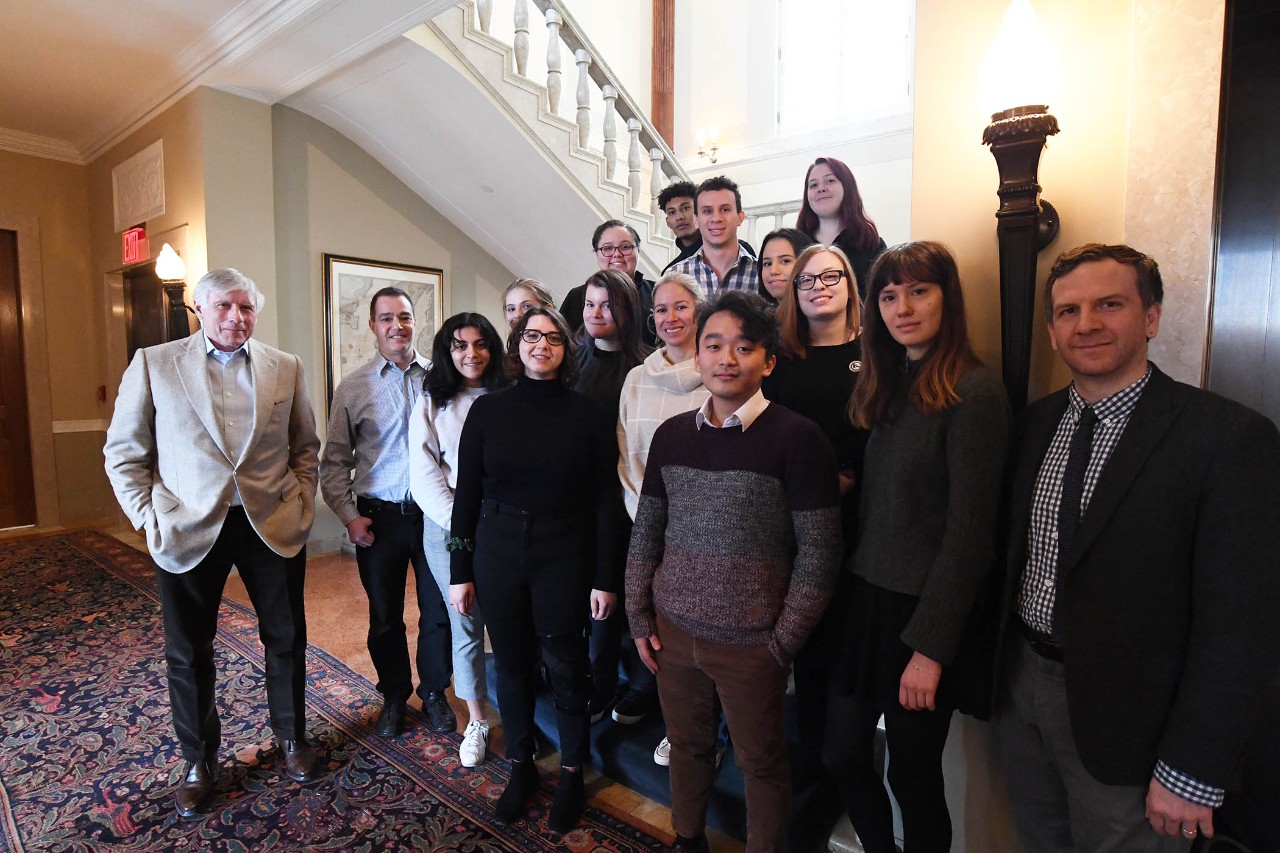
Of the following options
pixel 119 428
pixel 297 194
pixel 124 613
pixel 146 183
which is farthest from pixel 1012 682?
pixel 146 183

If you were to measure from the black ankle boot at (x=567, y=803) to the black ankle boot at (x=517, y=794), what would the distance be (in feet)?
0.28

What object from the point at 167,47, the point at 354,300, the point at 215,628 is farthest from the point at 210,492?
the point at 167,47

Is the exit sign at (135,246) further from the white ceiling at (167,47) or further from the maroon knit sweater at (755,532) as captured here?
the maroon knit sweater at (755,532)

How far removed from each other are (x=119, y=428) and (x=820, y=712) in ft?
7.10

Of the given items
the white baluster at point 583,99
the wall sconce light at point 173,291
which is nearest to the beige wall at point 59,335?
the wall sconce light at point 173,291

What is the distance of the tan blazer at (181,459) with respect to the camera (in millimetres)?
1858

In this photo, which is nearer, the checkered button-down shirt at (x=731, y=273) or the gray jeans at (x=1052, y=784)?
the gray jeans at (x=1052, y=784)

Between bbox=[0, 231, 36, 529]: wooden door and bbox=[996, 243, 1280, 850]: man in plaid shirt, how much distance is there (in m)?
6.85

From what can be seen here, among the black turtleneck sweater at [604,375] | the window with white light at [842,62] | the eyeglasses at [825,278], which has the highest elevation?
the window with white light at [842,62]

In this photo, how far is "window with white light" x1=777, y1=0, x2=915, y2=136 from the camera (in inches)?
234

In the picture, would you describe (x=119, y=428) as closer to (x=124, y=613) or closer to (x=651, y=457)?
(x=651, y=457)

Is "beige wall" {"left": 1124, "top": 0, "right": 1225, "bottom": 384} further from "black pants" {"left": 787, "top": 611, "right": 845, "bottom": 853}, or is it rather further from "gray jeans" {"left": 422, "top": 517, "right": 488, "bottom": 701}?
"gray jeans" {"left": 422, "top": 517, "right": 488, "bottom": 701}

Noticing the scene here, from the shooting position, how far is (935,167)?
1461 millimetres

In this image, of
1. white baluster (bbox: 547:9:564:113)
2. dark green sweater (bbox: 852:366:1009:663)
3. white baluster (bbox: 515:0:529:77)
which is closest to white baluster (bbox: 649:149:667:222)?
white baluster (bbox: 547:9:564:113)
